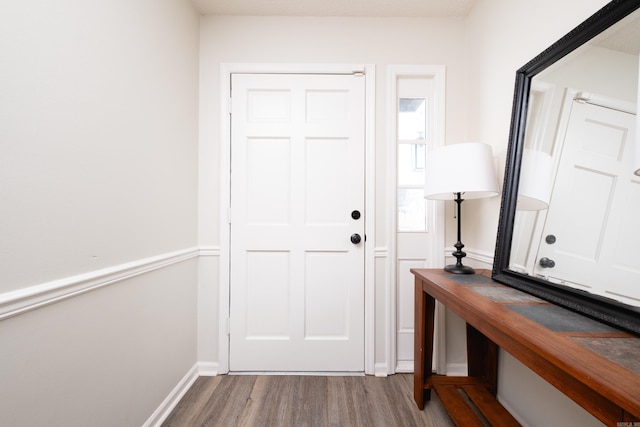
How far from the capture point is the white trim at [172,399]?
1.34 m

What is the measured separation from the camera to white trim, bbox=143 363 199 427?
134 centimetres

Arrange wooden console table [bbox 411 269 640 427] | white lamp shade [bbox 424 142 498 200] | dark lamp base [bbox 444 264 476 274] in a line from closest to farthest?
wooden console table [bbox 411 269 640 427], white lamp shade [bbox 424 142 498 200], dark lamp base [bbox 444 264 476 274]

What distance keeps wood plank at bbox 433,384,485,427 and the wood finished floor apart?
0.44ft

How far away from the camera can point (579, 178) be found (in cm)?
97

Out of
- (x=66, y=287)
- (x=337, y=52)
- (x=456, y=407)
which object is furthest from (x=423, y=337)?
(x=337, y=52)

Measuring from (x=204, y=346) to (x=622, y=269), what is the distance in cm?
213

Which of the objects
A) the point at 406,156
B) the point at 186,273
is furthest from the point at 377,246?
the point at 186,273

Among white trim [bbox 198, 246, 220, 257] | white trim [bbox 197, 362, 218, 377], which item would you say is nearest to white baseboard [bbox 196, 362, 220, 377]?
white trim [bbox 197, 362, 218, 377]

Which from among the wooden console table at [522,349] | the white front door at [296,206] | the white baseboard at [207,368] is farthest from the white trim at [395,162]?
the white baseboard at [207,368]

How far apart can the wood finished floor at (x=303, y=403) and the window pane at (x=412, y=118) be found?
5.43 feet

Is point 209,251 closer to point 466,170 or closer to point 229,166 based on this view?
point 229,166

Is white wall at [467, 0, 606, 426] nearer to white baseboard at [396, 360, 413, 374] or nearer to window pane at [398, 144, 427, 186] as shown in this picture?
window pane at [398, 144, 427, 186]

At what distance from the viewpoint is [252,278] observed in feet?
6.01

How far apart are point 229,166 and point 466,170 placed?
145 centimetres
